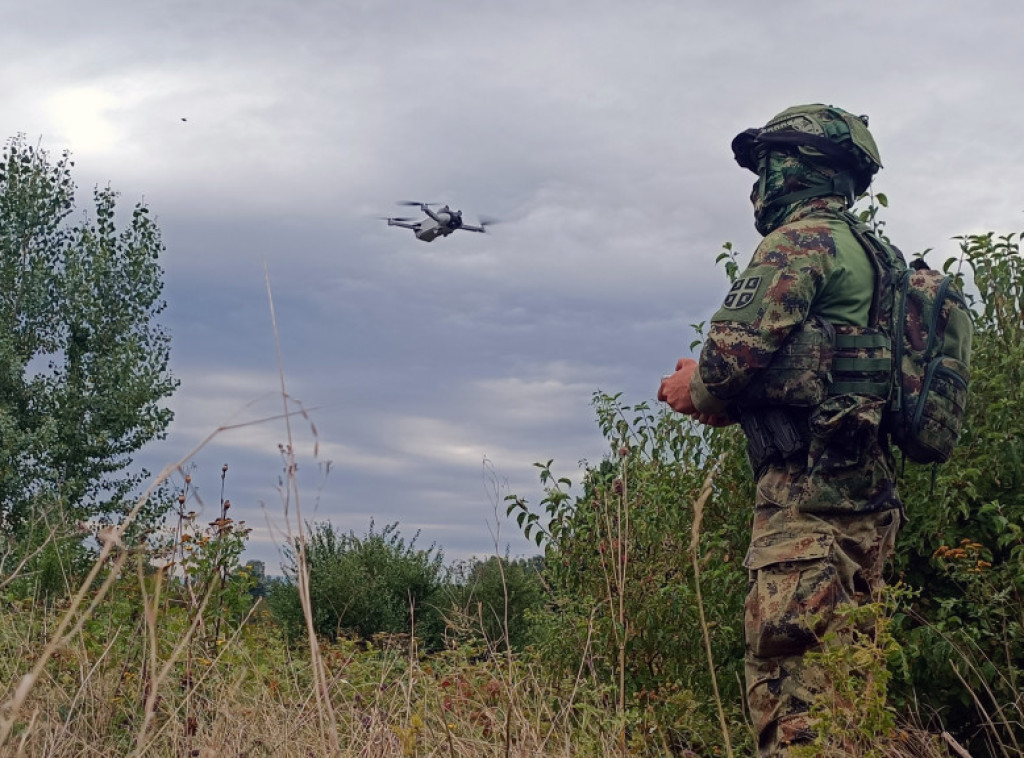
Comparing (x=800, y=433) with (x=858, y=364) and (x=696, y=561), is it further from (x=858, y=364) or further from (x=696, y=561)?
(x=696, y=561)

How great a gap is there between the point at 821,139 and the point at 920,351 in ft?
2.85

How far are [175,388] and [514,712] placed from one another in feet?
67.1

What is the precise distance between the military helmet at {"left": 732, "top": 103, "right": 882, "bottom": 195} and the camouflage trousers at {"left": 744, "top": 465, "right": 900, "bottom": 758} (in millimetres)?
1317

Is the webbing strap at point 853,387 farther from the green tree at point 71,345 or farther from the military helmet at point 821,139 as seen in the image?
the green tree at point 71,345

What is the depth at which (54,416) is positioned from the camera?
2206 cm

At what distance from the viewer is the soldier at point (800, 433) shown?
12.1 feet

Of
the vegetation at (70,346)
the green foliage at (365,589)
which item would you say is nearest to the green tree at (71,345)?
the vegetation at (70,346)

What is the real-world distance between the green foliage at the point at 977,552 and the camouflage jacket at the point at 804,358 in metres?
0.86

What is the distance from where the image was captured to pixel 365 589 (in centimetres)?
990

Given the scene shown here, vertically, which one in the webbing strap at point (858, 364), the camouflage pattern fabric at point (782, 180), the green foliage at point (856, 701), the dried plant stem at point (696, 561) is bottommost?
the green foliage at point (856, 701)

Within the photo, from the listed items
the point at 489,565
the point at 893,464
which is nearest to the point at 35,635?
the point at 893,464

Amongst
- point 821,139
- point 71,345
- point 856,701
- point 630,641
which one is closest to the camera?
point 856,701

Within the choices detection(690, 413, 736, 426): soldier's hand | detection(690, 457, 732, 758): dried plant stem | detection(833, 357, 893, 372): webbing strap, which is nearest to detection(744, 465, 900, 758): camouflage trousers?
detection(690, 413, 736, 426): soldier's hand

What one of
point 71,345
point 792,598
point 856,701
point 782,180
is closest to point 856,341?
point 782,180
